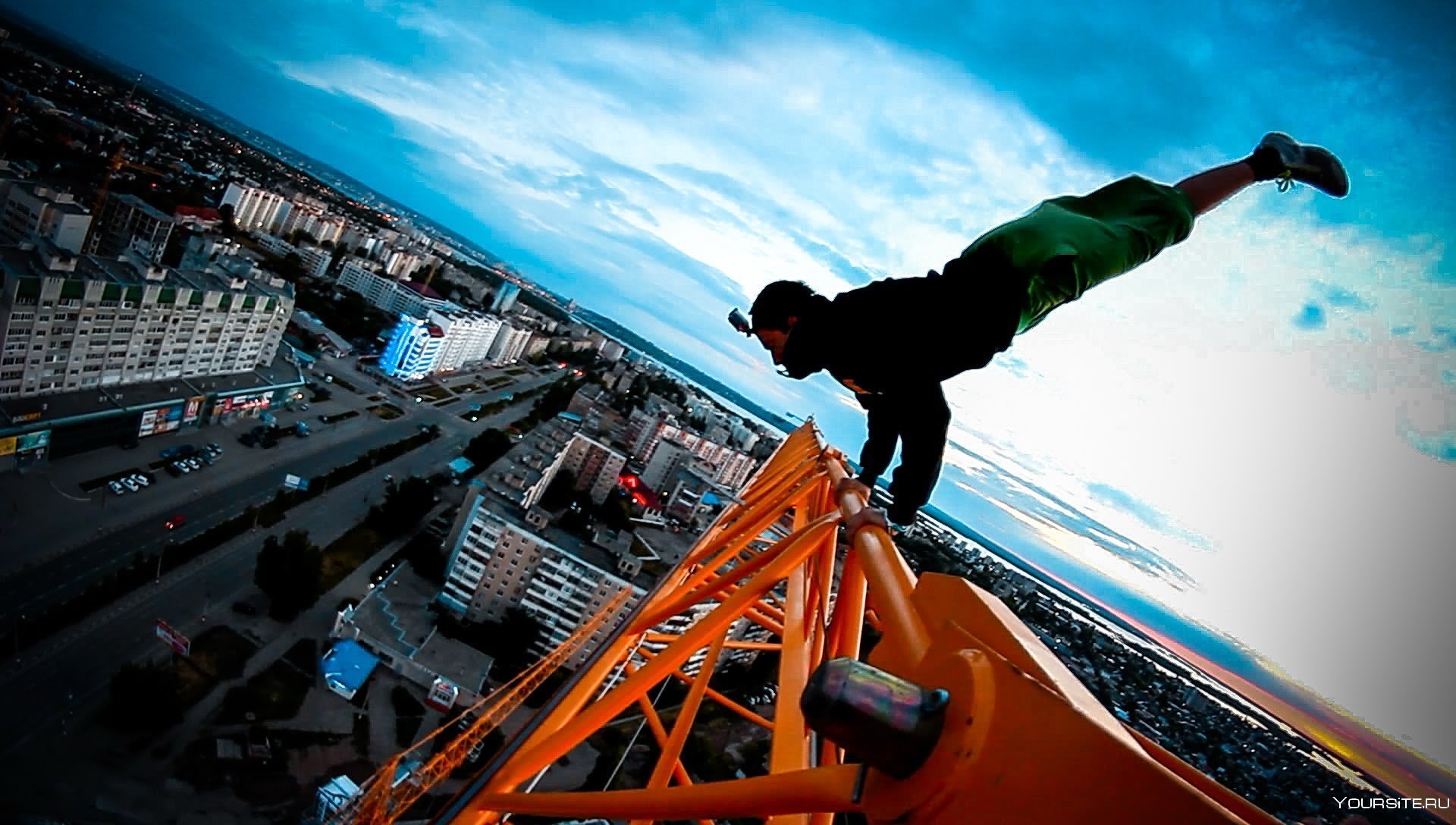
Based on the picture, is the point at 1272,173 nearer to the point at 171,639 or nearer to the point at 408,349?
the point at 171,639

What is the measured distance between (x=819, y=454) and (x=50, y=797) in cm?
840

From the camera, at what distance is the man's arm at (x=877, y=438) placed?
1.51 metres

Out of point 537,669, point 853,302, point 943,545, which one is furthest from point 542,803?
point 943,545

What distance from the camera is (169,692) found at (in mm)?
7441

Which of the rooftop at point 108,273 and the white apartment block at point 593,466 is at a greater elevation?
the rooftop at point 108,273

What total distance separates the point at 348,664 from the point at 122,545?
4.02 metres

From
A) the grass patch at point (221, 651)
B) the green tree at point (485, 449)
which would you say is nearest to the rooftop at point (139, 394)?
the green tree at point (485, 449)

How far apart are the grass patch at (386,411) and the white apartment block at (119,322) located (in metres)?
3.66

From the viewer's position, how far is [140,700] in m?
7.26

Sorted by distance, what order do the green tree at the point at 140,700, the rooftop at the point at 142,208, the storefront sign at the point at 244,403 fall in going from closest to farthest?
1. the green tree at the point at 140,700
2. the storefront sign at the point at 244,403
3. the rooftop at the point at 142,208

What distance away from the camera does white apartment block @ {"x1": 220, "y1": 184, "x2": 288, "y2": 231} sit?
33.1m

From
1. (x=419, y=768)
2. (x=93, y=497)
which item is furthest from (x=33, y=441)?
(x=419, y=768)

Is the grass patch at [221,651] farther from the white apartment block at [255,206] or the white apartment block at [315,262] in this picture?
the white apartment block at [255,206]

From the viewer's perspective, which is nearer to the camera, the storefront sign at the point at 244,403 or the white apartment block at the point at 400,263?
the storefront sign at the point at 244,403
